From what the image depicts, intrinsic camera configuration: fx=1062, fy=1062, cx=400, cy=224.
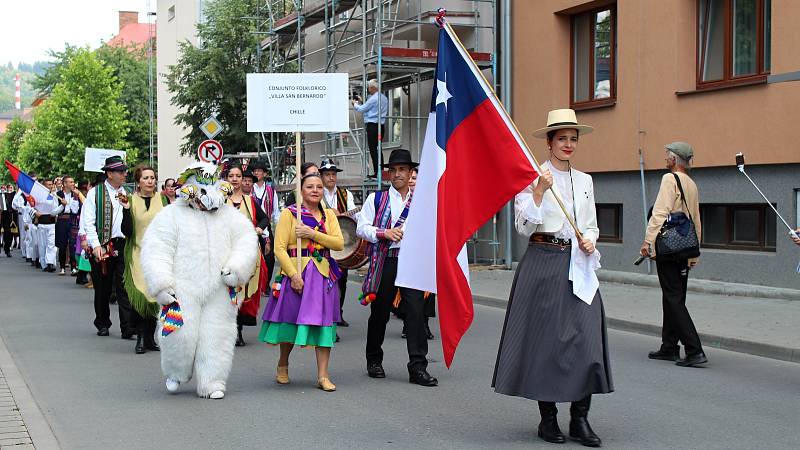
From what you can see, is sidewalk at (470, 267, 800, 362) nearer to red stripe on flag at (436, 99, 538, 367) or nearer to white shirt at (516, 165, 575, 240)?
white shirt at (516, 165, 575, 240)

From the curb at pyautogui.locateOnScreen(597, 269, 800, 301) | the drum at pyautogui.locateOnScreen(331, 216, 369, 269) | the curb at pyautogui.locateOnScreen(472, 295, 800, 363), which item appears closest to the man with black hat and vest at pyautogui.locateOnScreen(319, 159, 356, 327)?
the drum at pyautogui.locateOnScreen(331, 216, 369, 269)

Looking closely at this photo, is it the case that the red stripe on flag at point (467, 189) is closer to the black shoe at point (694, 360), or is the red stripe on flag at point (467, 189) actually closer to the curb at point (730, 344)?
the black shoe at point (694, 360)

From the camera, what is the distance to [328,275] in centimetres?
864

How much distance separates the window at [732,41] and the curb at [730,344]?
4.66 metres

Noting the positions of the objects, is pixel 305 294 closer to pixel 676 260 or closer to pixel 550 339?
pixel 550 339

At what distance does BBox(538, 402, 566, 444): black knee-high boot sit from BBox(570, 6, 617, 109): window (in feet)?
39.5

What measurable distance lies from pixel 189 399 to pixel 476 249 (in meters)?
14.1

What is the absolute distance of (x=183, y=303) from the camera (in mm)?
8148

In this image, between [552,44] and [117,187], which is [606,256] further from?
[117,187]

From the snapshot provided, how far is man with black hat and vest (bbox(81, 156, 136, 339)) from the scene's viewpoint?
11789 mm

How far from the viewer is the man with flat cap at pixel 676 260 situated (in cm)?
969

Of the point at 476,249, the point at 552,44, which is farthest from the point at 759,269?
the point at 476,249

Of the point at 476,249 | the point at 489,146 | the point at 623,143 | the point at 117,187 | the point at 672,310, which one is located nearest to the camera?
the point at 489,146

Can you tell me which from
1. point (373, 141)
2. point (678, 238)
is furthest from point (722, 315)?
point (373, 141)
